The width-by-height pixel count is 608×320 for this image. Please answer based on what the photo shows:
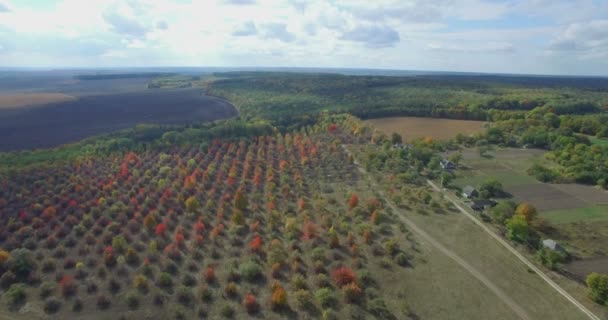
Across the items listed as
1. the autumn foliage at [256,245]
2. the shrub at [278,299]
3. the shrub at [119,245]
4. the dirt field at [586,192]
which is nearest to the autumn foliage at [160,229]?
the shrub at [119,245]

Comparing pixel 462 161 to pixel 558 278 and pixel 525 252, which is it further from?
pixel 558 278

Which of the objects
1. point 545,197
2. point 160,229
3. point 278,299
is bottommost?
point 278,299

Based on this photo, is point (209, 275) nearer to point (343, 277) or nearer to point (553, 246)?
point (343, 277)

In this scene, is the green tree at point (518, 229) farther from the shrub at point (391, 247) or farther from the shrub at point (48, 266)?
the shrub at point (48, 266)

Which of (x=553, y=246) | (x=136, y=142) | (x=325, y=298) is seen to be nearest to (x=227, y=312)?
(x=325, y=298)

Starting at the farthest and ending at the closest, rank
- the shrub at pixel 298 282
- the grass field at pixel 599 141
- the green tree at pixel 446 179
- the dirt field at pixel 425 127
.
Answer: the dirt field at pixel 425 127, the grass field at pixel 599 141, the green tree at pixel 446 179, the shrub at pixel 298 282
